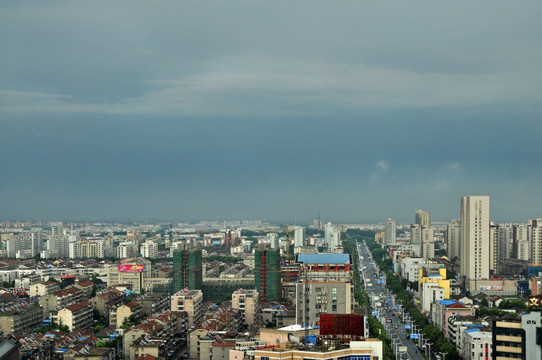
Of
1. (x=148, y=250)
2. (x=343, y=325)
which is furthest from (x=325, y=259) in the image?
(x=148, y=250)

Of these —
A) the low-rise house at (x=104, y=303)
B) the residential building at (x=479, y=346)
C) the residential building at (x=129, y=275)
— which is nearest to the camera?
the residential building at (x=479, y=346)

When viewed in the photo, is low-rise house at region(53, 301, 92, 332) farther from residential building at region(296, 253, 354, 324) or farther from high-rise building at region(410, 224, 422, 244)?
high-rise building at region(410, 224, 422, 244)

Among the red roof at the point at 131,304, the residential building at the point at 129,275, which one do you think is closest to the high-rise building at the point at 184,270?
the residential building at the point at 129,275

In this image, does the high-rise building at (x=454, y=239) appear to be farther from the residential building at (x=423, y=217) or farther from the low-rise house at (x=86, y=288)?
the low-rise house at (x=86, y=288)

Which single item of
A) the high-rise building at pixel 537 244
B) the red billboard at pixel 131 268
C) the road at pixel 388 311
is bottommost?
the road at pixel 388 311

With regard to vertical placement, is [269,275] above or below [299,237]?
above

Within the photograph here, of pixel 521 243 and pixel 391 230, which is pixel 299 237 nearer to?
pixel 391 230

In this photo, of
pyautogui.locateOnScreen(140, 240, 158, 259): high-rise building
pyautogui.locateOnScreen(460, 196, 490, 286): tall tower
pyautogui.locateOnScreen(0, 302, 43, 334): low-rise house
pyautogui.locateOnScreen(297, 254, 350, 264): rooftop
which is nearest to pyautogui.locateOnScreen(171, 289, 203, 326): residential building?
pyautogui.locateOnScreen(0, 302, 43, 334): low-rise house
